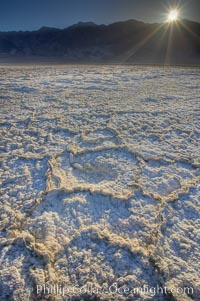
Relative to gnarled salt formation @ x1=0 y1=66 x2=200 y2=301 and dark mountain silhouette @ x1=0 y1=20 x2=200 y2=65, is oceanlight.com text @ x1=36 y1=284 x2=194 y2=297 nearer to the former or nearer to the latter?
gnarled salt formation @ x1=0 y1=66 x2=200 y2=301

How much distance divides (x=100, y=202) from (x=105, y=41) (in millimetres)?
30255

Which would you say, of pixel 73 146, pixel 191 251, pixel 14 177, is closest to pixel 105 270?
pixel 191 251

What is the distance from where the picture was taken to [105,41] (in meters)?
28.8

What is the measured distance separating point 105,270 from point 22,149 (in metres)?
1.24

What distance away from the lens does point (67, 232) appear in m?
1.26

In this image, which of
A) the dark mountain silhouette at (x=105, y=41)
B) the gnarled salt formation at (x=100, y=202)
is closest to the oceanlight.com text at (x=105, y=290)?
the gnarled salt formation at (x=100, y=202)

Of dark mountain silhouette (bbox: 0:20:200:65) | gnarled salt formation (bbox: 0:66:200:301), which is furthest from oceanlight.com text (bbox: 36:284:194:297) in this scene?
dark mountain silhouette (bbox: 0:20:200:65)

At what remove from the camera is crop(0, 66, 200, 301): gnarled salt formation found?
1070mm

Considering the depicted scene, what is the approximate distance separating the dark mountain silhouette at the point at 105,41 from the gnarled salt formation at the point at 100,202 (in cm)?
2308

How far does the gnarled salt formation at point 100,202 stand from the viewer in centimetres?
107

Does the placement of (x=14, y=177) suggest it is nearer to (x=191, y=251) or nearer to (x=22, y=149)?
(x=22, y=149)

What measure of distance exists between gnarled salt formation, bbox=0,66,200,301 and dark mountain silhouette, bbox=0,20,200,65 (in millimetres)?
23075

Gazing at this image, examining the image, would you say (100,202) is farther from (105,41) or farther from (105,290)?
(105,41)

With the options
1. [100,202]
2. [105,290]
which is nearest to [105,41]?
[100,202]
